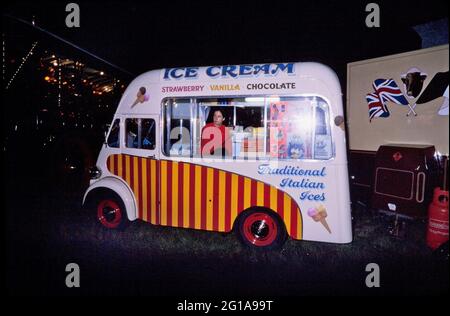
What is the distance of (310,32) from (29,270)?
9.97 meters

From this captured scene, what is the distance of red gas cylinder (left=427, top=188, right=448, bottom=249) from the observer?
471 cm

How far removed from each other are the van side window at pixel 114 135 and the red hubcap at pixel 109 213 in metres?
1.07

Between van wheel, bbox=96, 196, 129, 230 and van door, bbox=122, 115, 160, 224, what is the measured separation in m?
0.35

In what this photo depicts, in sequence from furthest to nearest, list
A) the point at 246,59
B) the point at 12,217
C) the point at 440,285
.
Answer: the point at 246,59 → the point at 12,217 → the point at 440,285

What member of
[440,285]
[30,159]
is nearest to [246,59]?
[30,159]

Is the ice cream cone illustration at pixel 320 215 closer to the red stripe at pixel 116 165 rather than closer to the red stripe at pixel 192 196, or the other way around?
the red stripe at pixel 192 196

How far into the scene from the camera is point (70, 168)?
9.88m

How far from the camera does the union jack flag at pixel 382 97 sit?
5.98 meters

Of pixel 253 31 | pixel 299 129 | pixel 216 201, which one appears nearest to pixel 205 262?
pixel 216 201

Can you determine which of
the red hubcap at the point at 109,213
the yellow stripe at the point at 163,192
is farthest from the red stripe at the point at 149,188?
the red hubcap at the point at 109,213

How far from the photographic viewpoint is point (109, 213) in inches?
223

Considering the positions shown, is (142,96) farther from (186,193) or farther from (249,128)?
(249,128)

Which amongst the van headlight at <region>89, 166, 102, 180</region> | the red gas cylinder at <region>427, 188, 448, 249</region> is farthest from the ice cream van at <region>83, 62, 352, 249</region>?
the red gas cylinder at <region>427, 188, 448, 249</region>
